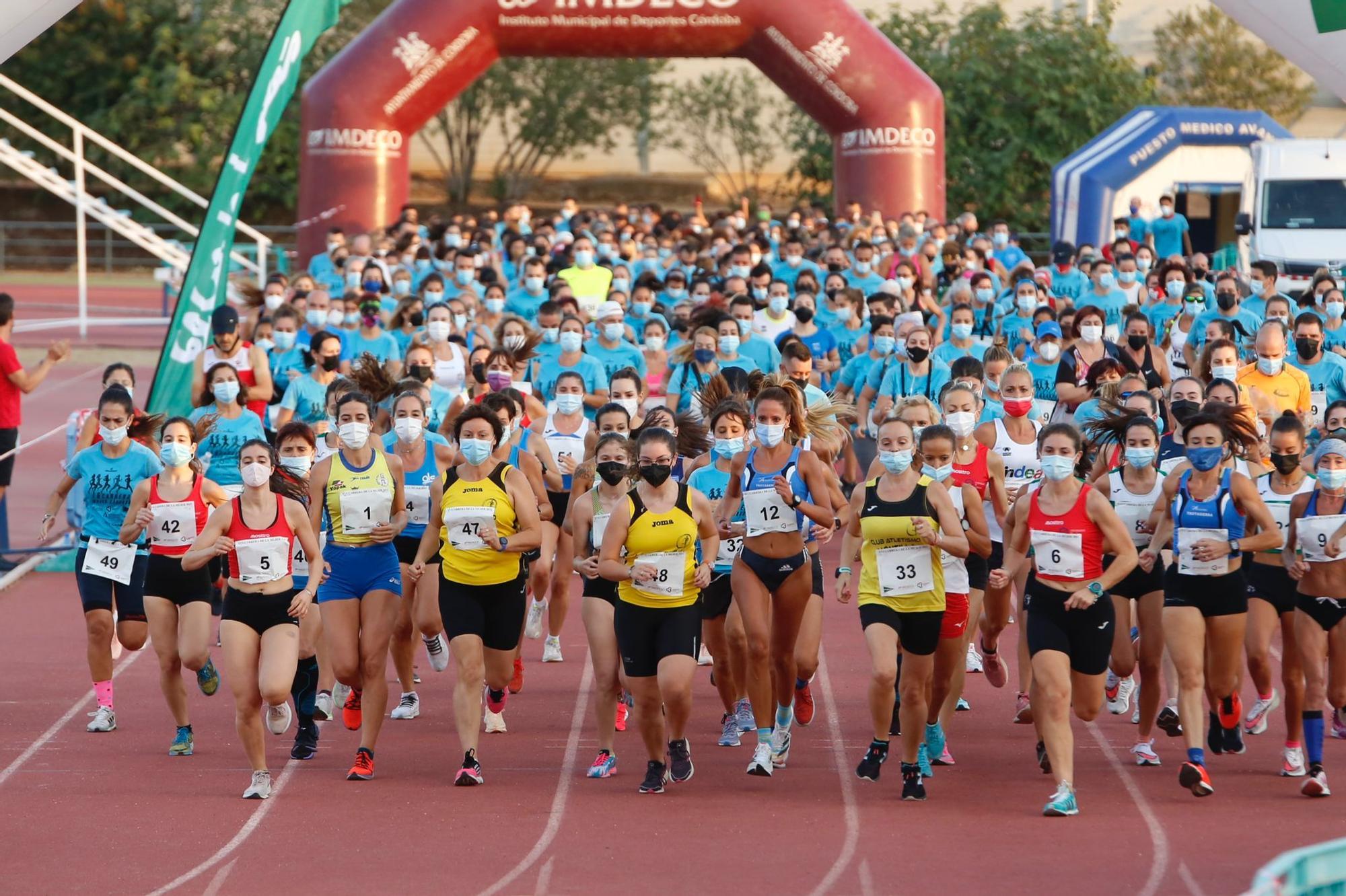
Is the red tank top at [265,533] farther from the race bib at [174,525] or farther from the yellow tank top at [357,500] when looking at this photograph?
the race bib at [174,525]

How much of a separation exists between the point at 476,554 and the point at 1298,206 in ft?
58.9

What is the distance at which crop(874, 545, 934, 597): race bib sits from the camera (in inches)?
351

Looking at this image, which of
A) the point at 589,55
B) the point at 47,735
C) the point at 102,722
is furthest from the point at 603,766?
the point at 589,55

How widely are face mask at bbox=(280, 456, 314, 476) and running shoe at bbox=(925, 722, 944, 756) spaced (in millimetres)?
3320

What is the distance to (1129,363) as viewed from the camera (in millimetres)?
13250

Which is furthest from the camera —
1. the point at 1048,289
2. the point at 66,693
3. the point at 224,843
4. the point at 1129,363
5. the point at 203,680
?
the point at 1048,289

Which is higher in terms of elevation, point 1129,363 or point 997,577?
point 1129,363

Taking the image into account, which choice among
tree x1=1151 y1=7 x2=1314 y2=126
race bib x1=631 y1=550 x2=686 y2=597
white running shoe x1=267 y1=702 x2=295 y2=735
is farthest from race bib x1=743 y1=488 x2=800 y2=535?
tree x1=1151 y1=7 x2=1314 y2=126

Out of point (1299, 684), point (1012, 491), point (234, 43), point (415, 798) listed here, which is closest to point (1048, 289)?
point (1012, 491)

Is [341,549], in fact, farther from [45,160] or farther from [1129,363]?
[45,160]

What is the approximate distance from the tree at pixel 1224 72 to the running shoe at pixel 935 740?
32.0 m

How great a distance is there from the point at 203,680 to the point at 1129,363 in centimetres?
647

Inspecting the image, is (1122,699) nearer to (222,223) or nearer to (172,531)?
(172,531)

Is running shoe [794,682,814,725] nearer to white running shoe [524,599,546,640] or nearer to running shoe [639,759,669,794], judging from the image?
running shoe [639,759,669,794]
